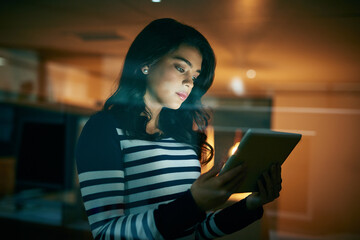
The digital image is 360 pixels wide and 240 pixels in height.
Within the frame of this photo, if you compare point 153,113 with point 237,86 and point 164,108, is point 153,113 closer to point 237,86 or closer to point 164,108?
point 164,108

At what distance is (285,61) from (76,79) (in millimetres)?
960

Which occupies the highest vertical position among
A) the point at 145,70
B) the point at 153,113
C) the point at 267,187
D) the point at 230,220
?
the point at 145,70

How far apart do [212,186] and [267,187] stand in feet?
0.71

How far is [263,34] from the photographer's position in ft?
3.40

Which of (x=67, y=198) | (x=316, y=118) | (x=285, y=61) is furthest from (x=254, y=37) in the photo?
(x=67, y=198)

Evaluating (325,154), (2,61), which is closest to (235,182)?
(325,154)

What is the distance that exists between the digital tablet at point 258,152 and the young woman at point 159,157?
0.09 feet

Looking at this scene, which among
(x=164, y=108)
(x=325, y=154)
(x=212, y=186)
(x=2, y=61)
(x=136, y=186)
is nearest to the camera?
(x=212, y=186)

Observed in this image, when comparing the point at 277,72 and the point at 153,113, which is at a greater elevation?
the point at 277,72

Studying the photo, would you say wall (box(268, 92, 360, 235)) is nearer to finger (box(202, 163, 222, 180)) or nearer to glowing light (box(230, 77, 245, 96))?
glowing light (box(230, 77, 245, 96))

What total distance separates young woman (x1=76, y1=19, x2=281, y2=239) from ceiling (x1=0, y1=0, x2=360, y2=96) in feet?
0.56

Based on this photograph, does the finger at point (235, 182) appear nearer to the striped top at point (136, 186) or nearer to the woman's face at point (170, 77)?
the striped top at point (136, 186)

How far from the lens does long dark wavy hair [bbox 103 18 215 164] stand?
729mm

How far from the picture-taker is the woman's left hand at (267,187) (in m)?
0.69
